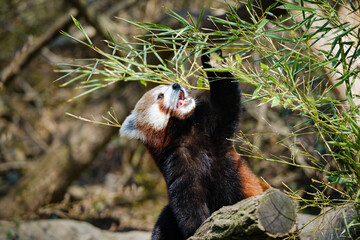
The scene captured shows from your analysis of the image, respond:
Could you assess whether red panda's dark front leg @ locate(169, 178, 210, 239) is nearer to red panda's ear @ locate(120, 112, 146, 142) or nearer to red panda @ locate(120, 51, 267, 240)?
red panda @ locate(120, 51, 267, 240)

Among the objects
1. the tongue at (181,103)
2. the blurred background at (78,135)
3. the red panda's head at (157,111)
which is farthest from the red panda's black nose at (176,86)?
the blurred background at (78,135)

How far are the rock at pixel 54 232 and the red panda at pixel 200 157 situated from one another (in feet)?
6.69

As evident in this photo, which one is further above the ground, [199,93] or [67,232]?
[199,93]

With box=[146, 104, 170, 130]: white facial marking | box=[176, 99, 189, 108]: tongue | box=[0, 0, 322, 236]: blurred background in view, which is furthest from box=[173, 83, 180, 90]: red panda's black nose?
box=[0, 0, 322, 236]: blurred background

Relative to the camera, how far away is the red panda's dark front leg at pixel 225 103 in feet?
12.1

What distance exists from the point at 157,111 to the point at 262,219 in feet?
6.89

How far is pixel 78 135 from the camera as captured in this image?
7.09 metres

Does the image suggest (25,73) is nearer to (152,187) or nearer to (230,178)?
(152,187)

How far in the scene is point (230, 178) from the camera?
3715 mm

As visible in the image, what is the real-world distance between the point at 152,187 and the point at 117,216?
98 cm

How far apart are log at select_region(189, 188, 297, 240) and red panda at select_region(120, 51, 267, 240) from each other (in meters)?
0.96

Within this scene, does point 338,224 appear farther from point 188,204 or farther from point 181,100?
point 181,100

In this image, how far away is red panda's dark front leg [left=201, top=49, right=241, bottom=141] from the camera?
145 inches

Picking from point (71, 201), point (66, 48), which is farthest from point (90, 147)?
point (66, 48)
